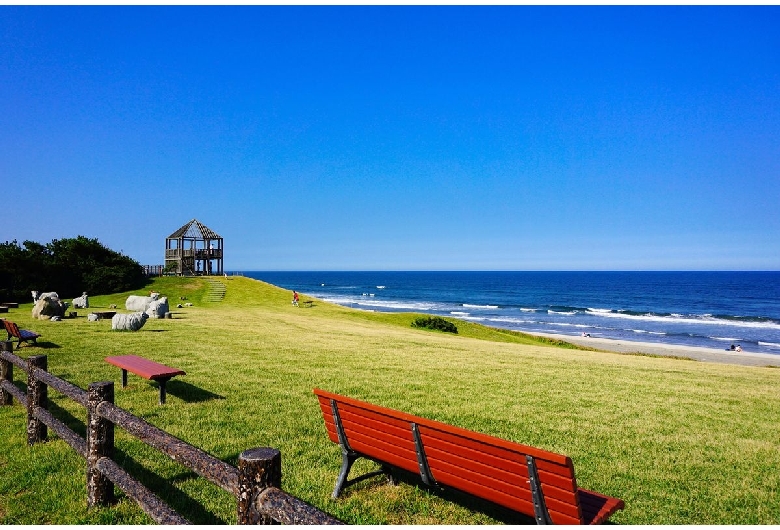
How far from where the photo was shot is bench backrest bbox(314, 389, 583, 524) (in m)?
3.71

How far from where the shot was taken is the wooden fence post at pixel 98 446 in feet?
16.6

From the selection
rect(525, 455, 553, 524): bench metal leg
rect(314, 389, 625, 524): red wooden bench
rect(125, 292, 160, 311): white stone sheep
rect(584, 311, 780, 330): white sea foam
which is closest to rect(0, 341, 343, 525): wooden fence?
rect(314, 389, 625, 524): red wooden bench

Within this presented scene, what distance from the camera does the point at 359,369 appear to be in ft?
46.0

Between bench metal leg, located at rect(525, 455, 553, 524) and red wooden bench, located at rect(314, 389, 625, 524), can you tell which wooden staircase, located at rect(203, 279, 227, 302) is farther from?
bench metal leg, located at rect(525, 455, 553, 524)

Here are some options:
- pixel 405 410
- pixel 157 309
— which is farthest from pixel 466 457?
pixel 157 309

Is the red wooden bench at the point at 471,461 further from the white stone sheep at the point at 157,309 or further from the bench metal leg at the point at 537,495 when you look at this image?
the white stone sheep at the point at 157,309

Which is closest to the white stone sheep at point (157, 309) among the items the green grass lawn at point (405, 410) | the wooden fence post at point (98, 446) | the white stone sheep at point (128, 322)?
the white stone sheep at point (128, 322)

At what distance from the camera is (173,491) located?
18.1 ft

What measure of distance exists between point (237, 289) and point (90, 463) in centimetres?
4657

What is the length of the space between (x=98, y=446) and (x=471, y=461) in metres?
3.84

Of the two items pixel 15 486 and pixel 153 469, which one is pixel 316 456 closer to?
pixel 153 469

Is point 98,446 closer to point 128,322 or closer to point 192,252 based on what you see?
point 128,322

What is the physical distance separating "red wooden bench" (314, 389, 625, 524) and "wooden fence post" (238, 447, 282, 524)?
1712 mm

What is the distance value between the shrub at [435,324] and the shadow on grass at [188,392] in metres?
26.8
